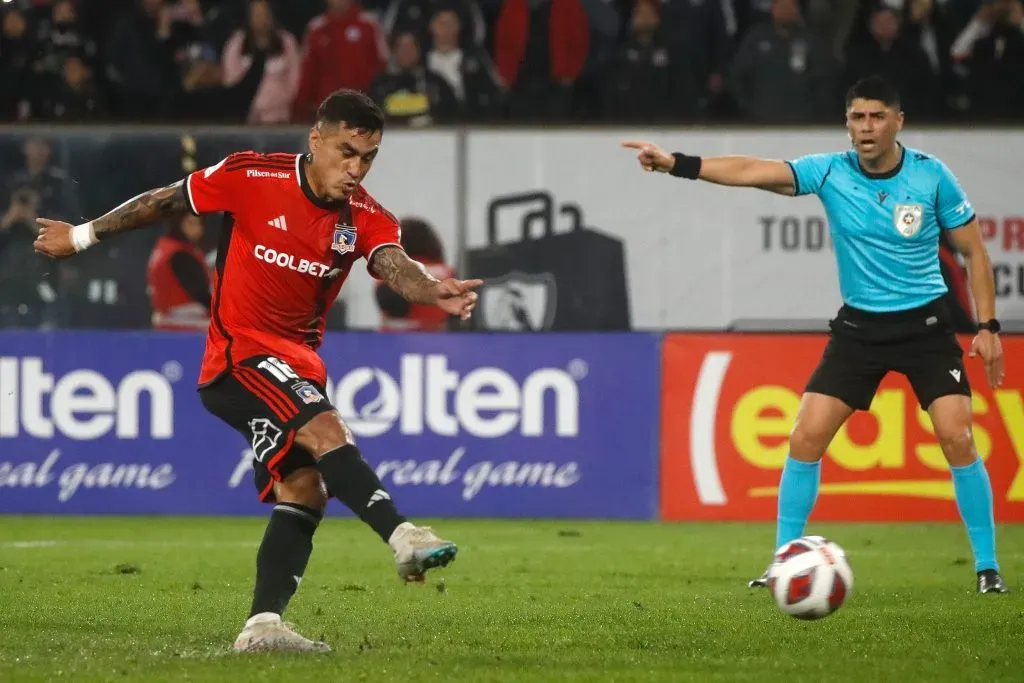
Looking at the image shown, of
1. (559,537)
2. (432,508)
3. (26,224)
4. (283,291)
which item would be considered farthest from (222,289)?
(26,224)

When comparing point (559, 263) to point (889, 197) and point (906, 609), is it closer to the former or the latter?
point (889, 197)

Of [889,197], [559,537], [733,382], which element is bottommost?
[559,537]

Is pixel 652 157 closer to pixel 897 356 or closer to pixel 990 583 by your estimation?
pixel 897 356

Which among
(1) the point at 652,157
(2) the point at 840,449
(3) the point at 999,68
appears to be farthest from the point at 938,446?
(1) the point at 652,157

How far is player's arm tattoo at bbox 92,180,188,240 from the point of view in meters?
6.29

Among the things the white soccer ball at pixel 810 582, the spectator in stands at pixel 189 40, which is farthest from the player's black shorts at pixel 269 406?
the spectator in stands at pixel 189 40

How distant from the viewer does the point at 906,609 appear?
7.56m

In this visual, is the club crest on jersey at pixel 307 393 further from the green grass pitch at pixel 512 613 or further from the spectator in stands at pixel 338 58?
the spectator in stands at pixel 338 58

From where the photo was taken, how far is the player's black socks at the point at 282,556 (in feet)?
19.9

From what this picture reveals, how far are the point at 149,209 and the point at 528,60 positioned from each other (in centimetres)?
945

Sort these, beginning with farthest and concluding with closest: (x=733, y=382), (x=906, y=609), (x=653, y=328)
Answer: (x=653, y=328)
(x=733, y=382)
(x=906, y=609)

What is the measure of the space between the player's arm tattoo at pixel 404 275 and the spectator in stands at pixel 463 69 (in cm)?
900

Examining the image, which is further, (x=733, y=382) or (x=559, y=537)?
(x=733, y=382)

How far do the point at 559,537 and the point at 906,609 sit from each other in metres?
4.50
